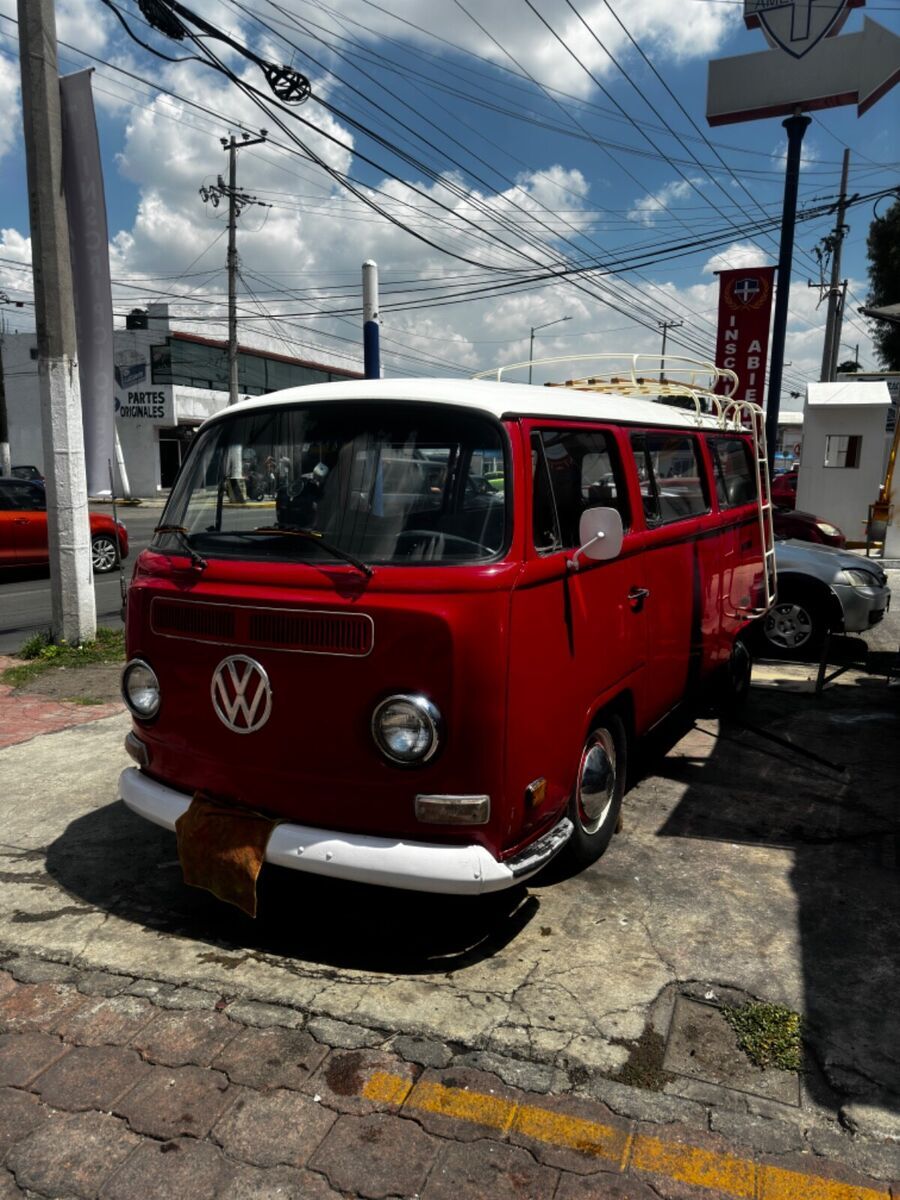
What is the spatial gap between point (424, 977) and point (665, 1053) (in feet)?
2.98

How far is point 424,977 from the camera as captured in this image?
3291 millimetres

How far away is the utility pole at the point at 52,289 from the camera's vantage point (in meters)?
7.90

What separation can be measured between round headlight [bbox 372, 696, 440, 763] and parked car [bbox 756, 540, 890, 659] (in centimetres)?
562

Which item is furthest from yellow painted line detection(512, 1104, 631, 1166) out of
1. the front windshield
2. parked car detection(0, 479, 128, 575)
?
parked car detection(0, 479, 128, 575)

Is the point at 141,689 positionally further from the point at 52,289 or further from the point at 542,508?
the point at 52,289

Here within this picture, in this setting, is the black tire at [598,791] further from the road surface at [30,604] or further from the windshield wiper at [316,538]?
the road surface at [30,604]

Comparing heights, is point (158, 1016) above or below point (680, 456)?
below

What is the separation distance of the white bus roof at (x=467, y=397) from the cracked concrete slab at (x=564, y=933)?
6.93 feet

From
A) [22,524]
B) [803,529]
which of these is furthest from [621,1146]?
[22,524]

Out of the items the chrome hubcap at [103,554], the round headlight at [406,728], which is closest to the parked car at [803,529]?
the round headlight at [406,728]

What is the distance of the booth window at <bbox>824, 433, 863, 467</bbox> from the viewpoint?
18500 millimetres

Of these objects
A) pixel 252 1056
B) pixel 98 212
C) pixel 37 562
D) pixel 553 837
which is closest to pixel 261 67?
pixel 98 212

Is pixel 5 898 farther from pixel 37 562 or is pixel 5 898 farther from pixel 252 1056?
pixel 37 562

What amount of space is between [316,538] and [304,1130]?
1.94m
